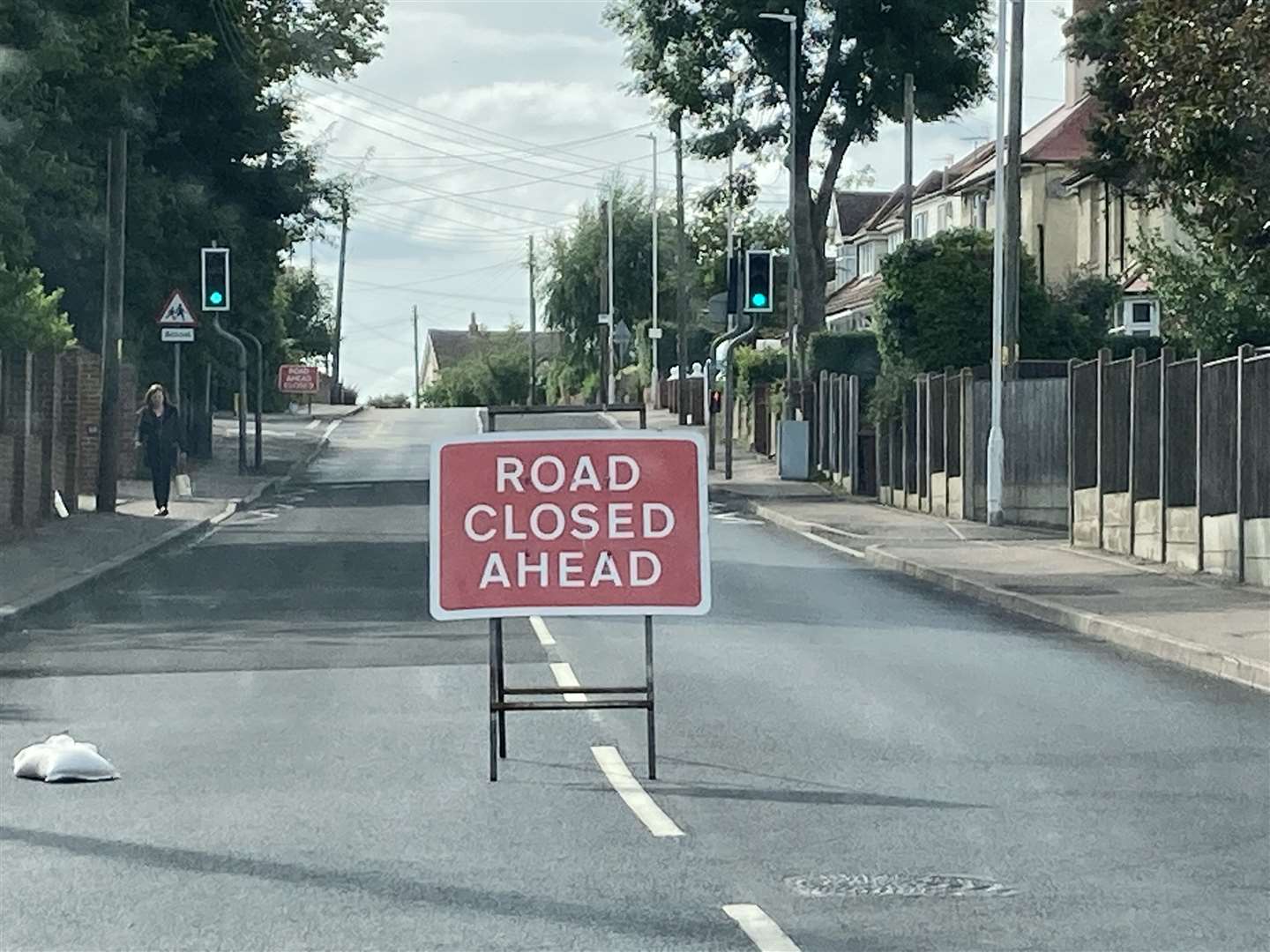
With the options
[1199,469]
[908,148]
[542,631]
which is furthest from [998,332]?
[908,148]

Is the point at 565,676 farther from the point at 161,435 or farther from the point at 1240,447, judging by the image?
the point at 161,435

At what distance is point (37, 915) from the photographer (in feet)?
25.6

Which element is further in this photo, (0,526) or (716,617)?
(0,526)

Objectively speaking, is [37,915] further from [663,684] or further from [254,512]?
[254,512]

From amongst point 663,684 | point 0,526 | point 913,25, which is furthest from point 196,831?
point 913,25

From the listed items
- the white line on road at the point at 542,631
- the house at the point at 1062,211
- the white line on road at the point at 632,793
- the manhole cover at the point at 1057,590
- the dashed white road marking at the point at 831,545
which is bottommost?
the dashed white road marking at the point at 831,545

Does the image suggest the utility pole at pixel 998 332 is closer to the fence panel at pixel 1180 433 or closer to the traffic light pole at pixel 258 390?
the fence panel at pixel 1180 433

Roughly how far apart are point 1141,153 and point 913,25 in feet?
131

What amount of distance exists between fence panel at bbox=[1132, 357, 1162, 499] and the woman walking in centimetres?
1389

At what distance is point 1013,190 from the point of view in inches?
1342

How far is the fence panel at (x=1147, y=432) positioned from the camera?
26.0 metres

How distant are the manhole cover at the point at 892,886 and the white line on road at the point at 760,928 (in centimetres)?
32

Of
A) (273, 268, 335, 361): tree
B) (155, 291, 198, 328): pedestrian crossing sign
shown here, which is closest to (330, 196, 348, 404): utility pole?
(273, 268, 335, 361): tree

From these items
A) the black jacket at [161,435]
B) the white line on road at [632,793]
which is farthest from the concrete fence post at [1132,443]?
the white line on road at [632,793]
